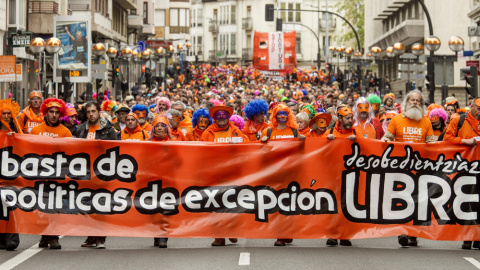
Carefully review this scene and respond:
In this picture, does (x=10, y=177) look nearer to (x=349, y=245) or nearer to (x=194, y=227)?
(x=194, y=227)

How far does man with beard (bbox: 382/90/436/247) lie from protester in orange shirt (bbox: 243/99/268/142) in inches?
106

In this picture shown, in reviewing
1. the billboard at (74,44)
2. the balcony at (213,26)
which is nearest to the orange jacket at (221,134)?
the billboard at (74,44)

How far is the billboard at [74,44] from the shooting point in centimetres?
3612

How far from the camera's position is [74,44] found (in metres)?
36.5

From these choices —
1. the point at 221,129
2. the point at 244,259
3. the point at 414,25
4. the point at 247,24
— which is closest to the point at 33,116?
the point at 221,129

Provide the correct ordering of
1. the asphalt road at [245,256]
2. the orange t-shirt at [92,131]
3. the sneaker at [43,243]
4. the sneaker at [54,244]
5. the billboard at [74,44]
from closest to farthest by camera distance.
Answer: the asphalt road at [245,256], the sneaker at [54,244], the sneaker at [43,243], the orange t-shirt at [92,131], the billboard at [74,44]

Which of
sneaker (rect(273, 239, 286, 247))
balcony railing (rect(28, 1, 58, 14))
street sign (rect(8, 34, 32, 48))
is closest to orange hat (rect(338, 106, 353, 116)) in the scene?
sneaker (rect(273, 239, 286, 247))

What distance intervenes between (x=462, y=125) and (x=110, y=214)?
14.3 ft

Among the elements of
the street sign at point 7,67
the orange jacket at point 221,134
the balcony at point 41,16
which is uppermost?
the balcony at point 41,16

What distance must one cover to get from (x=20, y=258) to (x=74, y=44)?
2552 centimetres

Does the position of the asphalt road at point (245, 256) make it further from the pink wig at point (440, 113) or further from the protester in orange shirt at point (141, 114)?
the protester in orange shirt at point (141, 114)

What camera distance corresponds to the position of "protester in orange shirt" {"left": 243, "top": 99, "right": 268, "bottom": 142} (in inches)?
595

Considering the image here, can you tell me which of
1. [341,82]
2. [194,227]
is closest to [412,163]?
[194,227]

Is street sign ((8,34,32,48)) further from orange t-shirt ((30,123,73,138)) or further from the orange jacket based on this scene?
orange t-shirt ((30,123,73,138))
